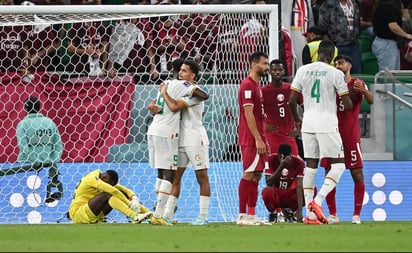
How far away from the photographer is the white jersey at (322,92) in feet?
46.4

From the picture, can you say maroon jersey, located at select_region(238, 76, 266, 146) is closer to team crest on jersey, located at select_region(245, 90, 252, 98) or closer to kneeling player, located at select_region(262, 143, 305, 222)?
team crest on jersey, located at select_region(245, 90, 252, 98)

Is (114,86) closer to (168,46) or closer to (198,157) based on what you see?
(168,46)

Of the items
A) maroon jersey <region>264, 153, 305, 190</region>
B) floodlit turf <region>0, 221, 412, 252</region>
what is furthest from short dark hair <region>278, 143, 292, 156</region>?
floodlit turf <region>0, 221, 412, 252</region>

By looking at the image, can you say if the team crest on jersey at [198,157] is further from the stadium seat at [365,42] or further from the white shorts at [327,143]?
the stadium seat at [365,42]

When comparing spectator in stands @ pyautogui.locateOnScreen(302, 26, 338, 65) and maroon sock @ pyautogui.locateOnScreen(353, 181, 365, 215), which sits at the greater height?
spectator in stands @ pyautogui.locateOnScreen(302, 26, 338, 65)

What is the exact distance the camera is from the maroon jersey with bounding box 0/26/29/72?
1694 cm

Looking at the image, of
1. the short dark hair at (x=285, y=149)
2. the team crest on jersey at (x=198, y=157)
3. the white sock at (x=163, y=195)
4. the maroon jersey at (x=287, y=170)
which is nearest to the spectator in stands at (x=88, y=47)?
the maroon jersey at (x=287, y=170)

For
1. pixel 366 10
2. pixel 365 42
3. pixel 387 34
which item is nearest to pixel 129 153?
pixel 387 34

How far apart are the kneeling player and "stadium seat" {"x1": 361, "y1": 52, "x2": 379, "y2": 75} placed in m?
4.40

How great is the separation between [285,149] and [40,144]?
3.50 m

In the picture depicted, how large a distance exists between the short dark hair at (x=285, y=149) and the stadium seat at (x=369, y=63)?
15.0 ft

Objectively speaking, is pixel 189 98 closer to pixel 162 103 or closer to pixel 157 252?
pixel 162 103

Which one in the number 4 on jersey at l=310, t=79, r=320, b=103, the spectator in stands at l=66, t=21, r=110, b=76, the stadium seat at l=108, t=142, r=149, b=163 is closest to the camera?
the number 4 on jersey at l=310, t=79, r=320, b=103

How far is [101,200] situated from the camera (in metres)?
15.0
